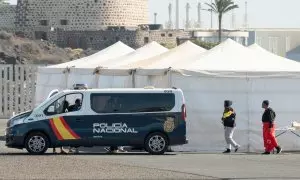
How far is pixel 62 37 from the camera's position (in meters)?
145

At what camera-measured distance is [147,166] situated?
2580 centimetres

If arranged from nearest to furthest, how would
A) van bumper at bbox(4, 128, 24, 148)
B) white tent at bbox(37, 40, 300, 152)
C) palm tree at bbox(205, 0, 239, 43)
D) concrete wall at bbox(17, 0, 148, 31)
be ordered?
van bumper at bbox(4, 128, 24, 148) → white tent at bbox(37, 40, 300, 152) → palm tree at bbox(205, 0, 239, 43) → concrete wall at bbox(17, 0, 148, 31)

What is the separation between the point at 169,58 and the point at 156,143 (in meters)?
6.06

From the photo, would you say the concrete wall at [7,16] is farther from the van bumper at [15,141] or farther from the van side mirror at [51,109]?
the van bumper at [15,141]

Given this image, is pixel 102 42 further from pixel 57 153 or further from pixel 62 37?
pixel 57 153

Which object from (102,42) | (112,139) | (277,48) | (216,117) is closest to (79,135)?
(112,139)

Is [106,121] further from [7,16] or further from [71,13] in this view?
[7,16]

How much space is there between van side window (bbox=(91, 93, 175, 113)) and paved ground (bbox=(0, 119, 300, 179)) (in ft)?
3.73

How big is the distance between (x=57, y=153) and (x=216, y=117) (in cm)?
440

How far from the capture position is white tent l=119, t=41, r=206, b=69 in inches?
1348

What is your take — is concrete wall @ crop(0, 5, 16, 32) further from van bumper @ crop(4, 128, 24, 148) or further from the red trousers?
van bumper @ crop(4, 128, 24, 148)

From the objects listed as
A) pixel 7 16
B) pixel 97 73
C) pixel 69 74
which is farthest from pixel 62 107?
pixel 7 16

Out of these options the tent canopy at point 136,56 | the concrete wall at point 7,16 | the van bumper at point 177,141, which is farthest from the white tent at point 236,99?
the concrete wall at point 7,16

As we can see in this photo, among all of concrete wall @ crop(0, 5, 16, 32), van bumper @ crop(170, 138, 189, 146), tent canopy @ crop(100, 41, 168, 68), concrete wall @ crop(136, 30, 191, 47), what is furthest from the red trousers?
concrete wall @ crop(0, 5, 16, 32)
